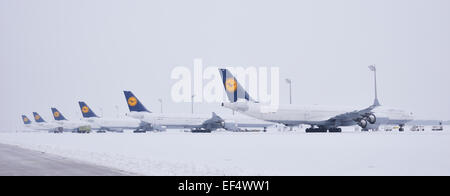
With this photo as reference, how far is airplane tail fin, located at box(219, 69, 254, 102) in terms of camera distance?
50581 mm

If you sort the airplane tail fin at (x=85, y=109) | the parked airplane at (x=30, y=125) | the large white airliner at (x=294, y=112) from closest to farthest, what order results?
the large white airliner at (x=294, y=112) → the airplane tail fin at (x=85, y=109) → the parked airplane at (x=30, y=125)

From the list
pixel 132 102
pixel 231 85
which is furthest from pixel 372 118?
pixel 132 102

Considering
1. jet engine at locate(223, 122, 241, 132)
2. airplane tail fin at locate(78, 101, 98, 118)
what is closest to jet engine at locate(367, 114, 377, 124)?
jet engine at locate(223, 122, 241, 132)

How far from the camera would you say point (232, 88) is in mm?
50812

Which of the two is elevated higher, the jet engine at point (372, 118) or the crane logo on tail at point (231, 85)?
the crane logo on tail at point (231, 85)

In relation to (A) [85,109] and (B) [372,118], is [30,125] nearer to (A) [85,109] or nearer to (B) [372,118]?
(A) [85,109]

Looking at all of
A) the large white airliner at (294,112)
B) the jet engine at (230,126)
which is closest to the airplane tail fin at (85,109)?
the jet engine at (230,126)

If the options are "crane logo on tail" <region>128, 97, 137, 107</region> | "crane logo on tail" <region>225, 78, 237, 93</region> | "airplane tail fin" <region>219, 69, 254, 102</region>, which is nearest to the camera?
"airplane tail fin" <region>219, 69, 254, 102</region>

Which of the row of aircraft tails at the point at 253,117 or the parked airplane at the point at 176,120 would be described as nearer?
the row of aircraft tails at the point at 253,117

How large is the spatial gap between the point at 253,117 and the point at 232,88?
433 cm

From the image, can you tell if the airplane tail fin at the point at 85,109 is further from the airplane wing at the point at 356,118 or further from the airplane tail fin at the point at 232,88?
the airplane wing at the point at 356,118

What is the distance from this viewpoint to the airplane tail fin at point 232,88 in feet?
166

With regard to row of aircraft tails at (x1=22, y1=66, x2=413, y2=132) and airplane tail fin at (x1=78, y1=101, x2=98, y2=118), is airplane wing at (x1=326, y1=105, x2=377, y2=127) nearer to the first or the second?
row of aircraft tails at (x1=22, y1=66, x2=413, y2=132)
